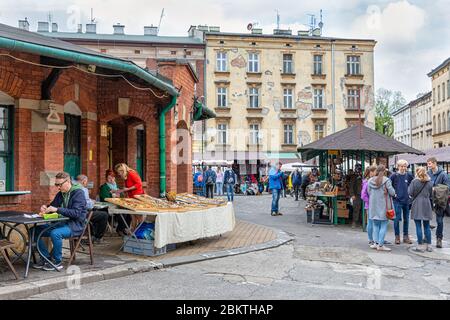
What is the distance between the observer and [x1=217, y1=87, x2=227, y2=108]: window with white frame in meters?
40.7

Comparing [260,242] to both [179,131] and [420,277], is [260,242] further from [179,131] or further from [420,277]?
[179,131]

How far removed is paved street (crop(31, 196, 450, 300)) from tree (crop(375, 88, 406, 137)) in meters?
60.9

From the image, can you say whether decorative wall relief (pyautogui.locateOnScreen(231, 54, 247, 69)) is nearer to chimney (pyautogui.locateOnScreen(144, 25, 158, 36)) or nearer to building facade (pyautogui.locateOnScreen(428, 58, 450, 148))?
chimney (pyautogui.locateOnScreen(144, 25, 158, 36))

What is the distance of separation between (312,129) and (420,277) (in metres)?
35.4

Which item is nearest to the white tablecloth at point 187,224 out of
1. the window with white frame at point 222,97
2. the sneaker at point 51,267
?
the sneaker at point 51,267

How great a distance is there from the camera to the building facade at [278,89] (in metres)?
40.6

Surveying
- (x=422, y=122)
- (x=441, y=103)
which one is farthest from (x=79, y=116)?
(x=422, y=122)

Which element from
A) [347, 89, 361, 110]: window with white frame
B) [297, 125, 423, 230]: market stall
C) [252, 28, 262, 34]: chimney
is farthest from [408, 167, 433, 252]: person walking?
[252, 28, 262, 34]: chimney

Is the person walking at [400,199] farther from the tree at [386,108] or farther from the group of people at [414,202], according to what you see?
the tree at [386,108]

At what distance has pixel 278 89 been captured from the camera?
1644 inches

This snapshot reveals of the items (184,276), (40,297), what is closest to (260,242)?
(184,276)

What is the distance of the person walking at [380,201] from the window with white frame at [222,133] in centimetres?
3094

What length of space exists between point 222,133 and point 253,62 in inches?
257

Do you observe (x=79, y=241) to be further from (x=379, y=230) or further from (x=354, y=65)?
(x=354, y=65)
